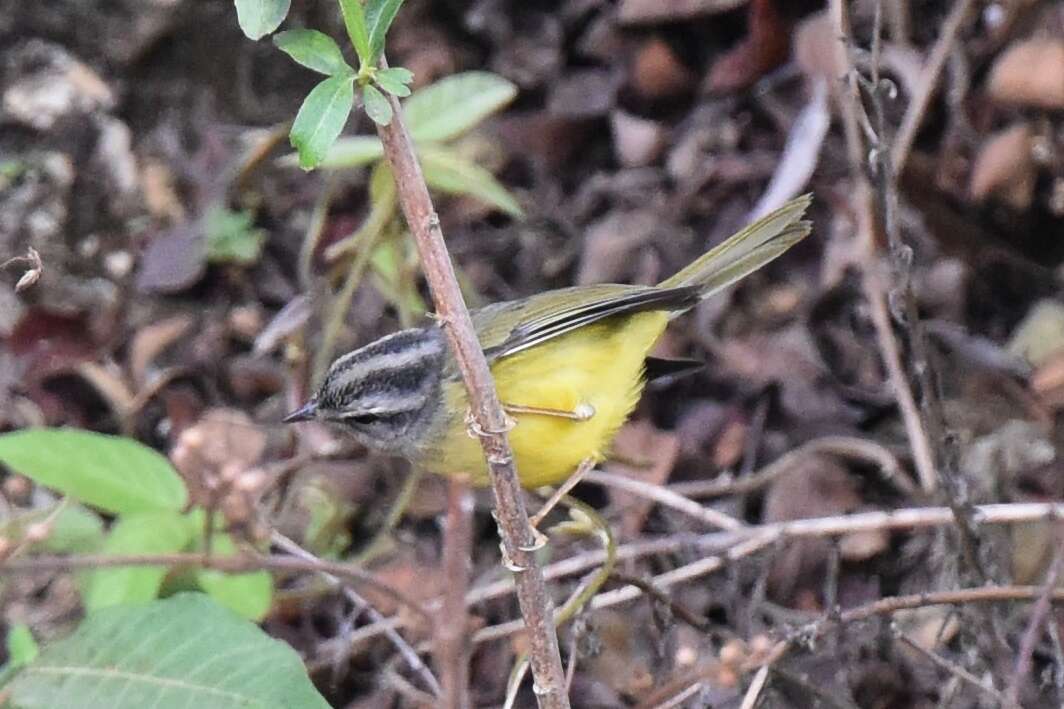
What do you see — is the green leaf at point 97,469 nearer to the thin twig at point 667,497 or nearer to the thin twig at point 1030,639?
the thin twig at point 667,497

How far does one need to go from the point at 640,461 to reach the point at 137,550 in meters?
1.28

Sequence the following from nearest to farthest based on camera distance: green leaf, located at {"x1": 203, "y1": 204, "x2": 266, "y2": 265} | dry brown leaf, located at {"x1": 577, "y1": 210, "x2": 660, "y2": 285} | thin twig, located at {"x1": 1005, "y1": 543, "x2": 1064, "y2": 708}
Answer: thin twig, located at {"x1": 1005, "y1": 543, "x2": 1064, "y2": 708}, dry brown leaf, located at {"x1": 577, "y1": 210, "x2": 660, "y2": 285}, green leaf, located at {"x1": 203, "y1": 204, "x2": 266, "y2": 265}

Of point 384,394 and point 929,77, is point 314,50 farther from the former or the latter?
point 929,77

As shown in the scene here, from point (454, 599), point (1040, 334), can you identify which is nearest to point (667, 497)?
point (1040, 334)

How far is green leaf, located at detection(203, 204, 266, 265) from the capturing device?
429 cm

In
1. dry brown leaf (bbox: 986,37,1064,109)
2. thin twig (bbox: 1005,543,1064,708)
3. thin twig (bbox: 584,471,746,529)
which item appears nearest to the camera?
thin twig (bbox: 1005,543,1064,708)

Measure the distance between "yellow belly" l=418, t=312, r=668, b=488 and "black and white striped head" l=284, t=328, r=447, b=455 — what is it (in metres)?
0.05

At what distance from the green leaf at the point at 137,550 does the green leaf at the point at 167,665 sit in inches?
13.9

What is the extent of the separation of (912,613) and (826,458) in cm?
50

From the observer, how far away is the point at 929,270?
3.61 m

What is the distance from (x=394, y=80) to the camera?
1601 mm

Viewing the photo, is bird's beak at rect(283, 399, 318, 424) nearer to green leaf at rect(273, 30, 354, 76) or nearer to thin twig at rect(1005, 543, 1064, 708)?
green leaf at rect(273, 30, 354, 76)

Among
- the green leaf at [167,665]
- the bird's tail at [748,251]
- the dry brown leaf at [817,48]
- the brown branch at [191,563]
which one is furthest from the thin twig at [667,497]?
the dry brown leaf at [817,48]

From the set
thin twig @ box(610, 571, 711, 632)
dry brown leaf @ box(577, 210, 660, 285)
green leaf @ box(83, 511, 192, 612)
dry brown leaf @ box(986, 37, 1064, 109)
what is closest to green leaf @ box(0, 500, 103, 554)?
green leaf @ box(83, 511, 192, 612)
